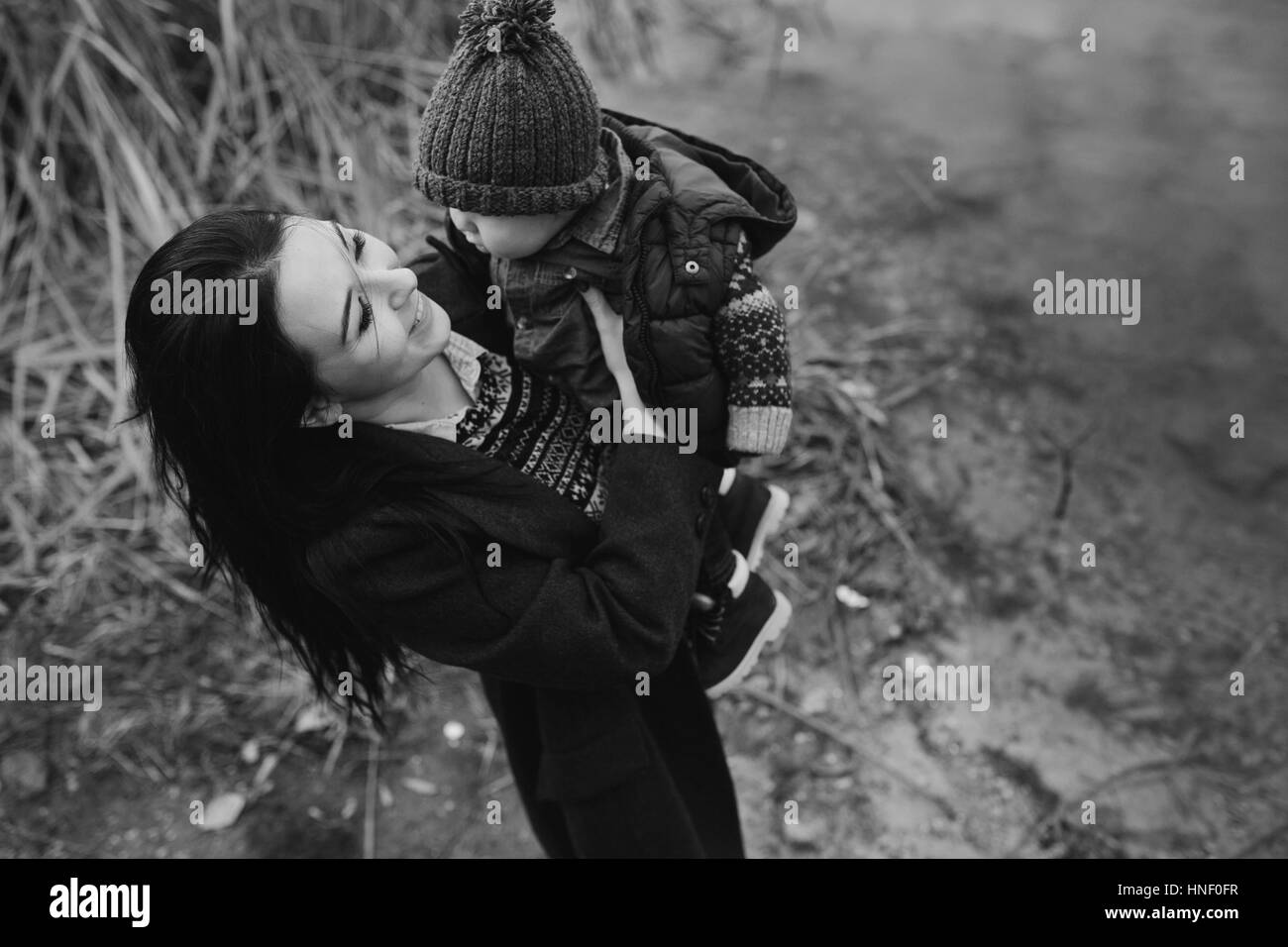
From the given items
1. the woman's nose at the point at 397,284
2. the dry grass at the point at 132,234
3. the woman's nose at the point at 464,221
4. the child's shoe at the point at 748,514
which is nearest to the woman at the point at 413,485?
the woman's nose at the point at 397,284

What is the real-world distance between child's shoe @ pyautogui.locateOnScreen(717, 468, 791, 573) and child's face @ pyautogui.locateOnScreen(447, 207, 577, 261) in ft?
1.76

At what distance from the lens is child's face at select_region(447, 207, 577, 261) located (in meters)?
1.30

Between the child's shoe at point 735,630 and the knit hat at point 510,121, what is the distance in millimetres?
647

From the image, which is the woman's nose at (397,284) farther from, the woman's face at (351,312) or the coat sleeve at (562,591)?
the coat sleeve at (562,591)

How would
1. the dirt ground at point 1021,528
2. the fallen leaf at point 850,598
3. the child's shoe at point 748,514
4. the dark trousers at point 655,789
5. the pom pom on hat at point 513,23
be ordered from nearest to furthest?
the pom pom on hat at point 513,23
the dark trousers at point 655,789
the child's shoe at point 748,514
the dirt ground at point 1021,528
the fallen leaf at point 850,598

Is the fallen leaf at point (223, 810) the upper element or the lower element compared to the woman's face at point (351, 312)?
lower

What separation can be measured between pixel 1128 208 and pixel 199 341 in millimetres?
2774

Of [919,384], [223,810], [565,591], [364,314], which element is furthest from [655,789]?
[919,384]

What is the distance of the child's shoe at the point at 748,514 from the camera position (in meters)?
1.70

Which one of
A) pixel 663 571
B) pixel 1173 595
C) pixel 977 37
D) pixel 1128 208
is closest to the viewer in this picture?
pixel 663 571

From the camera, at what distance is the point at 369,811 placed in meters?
2.37

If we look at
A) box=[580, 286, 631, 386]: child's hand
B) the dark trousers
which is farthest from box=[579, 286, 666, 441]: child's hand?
the dark trousers
